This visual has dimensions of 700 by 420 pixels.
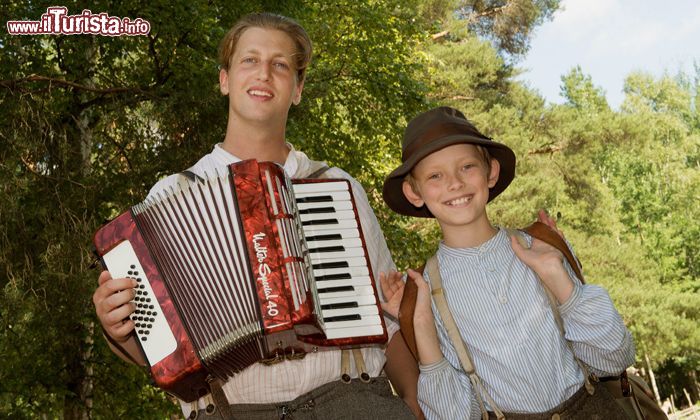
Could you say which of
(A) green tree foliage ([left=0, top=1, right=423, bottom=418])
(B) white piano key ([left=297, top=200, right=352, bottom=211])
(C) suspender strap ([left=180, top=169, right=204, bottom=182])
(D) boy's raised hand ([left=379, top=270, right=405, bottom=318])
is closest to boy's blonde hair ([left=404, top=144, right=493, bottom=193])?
(D) boy's raised hand ([left=379, top=270, right=405, bottom=318])

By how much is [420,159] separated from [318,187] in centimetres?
50

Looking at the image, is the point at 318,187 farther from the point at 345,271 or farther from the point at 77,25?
the point at 77,25

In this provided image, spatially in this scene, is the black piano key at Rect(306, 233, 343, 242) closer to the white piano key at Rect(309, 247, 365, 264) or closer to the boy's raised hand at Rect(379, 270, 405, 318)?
the white piano key at Rect(309, 247, 365, 264)

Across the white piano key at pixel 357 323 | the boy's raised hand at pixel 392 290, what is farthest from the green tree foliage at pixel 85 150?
the white piano key at pixel 357 323

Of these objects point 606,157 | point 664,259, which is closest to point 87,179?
point 664,259

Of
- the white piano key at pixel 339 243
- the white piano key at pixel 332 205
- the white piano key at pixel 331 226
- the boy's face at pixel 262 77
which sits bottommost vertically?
the white piano key at pixel 339 243

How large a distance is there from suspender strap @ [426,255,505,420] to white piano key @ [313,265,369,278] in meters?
0.41

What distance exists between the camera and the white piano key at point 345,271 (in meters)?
2.91

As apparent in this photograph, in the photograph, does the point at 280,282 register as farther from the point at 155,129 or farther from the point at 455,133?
the point at 155,129

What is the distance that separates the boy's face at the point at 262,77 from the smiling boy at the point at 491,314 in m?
0.55

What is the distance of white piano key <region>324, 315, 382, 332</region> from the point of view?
287cm

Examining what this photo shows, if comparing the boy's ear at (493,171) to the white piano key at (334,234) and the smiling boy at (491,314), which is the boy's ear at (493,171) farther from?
the white piano key at (334,234)

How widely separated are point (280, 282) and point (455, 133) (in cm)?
96

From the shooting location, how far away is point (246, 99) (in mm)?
3258
